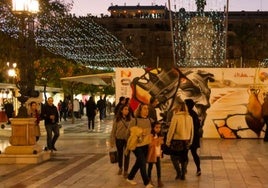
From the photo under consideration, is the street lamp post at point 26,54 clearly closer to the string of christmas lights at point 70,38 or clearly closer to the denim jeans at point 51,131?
the string of christmas lights at point 70,38

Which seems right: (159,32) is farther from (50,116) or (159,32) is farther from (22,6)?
(22,6)

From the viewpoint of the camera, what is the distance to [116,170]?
13570mm

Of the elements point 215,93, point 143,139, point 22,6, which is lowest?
point 143,139

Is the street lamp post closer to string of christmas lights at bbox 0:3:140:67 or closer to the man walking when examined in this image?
string of christmas lights at bbox 0:3:140:67

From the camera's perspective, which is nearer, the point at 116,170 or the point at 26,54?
the point at 116,170

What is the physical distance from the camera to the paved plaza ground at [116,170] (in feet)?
38.1

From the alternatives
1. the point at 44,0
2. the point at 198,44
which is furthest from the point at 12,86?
the point at 198,44

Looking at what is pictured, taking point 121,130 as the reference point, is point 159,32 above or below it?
above

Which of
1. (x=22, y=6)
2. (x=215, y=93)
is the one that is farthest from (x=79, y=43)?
(x=22, y=6)

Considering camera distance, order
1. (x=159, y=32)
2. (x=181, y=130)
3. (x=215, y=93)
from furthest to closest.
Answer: (x=159, y=32) < (x=215, y=93) < (x=181, y=130)

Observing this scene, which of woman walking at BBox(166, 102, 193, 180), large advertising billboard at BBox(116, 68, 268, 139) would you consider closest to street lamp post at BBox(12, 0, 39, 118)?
woman walking at BBox(166, 102, 193, 180)

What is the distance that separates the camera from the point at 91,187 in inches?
440

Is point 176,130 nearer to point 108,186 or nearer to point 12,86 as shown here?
point 108,186

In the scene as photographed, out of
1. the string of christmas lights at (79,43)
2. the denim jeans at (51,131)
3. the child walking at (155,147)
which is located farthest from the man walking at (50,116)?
the string of christmas lights at (79,43)
